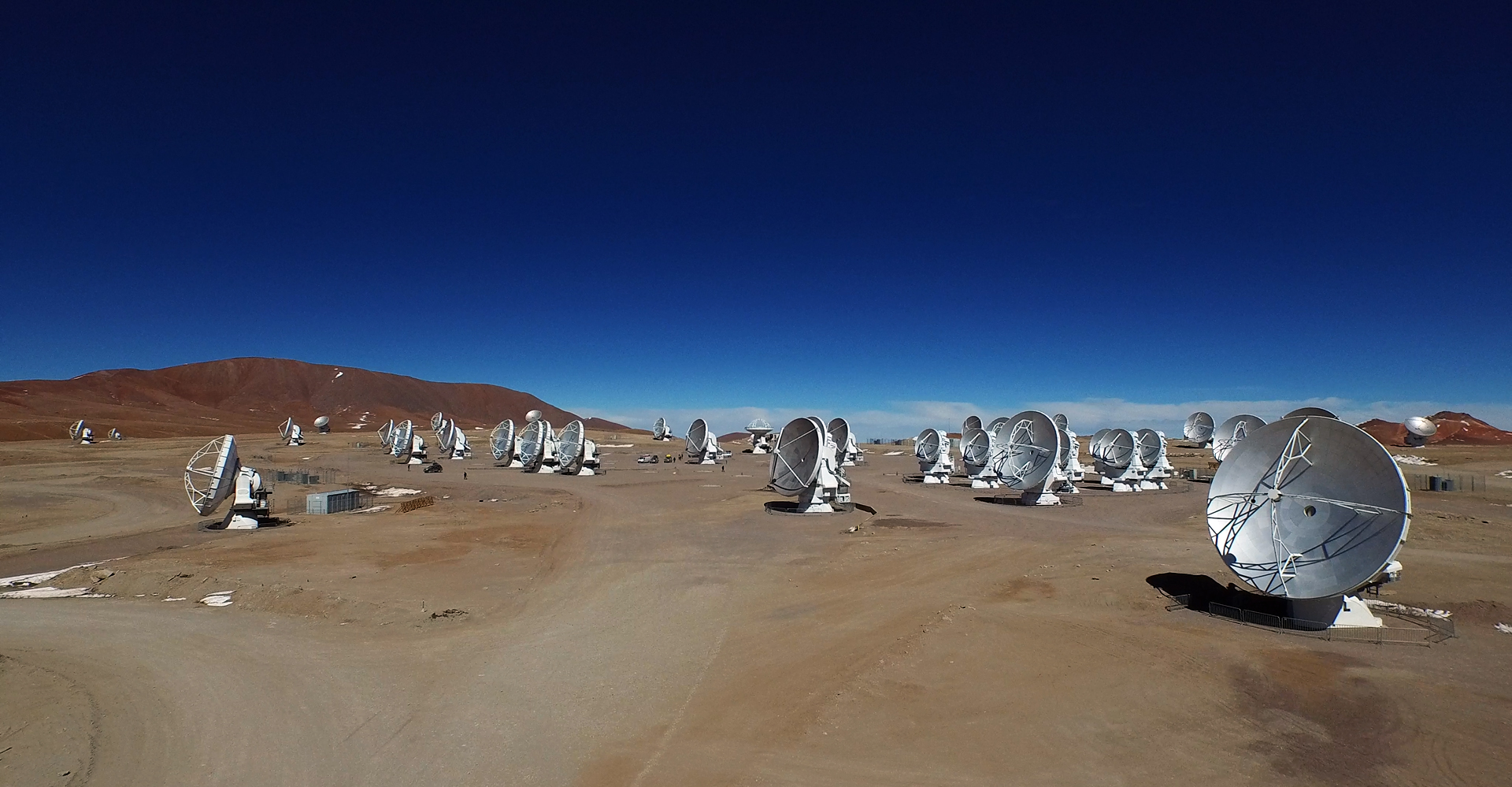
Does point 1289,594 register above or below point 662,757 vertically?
above

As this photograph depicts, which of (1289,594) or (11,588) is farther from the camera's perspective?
(11,588)

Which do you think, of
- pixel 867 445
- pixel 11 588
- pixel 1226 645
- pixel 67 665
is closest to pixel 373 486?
pixel 11 588

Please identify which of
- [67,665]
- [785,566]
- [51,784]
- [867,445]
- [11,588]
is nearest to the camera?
[51,784]

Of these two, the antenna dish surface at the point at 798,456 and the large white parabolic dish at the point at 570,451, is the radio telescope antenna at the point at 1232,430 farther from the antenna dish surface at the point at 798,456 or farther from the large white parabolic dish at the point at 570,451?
the large white parabolic dish at the point at 570,451

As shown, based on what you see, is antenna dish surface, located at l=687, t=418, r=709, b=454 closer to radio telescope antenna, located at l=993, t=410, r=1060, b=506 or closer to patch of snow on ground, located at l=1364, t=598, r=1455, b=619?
radio telescope antenna, located at l=993, t=410, r=1060, b=506

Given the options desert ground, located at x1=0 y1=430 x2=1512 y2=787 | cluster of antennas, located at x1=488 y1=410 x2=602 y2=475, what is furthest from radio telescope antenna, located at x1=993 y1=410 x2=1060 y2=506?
cluster of antennas, located at x1=488 y1=410 x2=602 y2=475

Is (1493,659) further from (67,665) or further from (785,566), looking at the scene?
(67,665)

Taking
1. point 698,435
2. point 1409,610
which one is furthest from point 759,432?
point 1409,610

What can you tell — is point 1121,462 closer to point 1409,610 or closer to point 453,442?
point 1409,610
